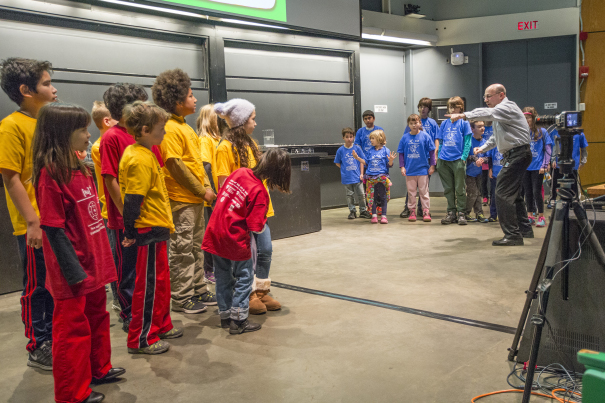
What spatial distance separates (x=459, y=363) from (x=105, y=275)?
1.73 m

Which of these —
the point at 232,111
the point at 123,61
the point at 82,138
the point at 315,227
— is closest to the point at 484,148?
the point at 315,227

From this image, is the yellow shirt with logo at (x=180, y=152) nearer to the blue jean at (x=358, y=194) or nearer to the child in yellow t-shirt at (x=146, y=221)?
the child in yellow t-shirt at (x=146, y=221)

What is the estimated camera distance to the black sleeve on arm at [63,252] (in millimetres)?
1906

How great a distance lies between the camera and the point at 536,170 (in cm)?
636

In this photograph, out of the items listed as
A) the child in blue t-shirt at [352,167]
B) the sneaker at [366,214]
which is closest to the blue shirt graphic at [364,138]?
the child in blue t-shirt at [352,167]

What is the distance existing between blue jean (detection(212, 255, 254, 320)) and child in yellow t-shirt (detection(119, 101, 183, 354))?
1.18 feet

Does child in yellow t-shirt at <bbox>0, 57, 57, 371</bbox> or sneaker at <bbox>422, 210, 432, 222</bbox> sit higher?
child in yellow t-shirt at <bbox>0, 57, 57, 371</bbox>

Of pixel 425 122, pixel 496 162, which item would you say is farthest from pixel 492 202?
pixel 425 122

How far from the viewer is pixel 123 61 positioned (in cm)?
620

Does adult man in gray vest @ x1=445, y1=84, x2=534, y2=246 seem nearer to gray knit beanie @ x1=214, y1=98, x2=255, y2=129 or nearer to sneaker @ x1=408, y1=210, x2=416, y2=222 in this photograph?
sneaker @ x1=408, y1=210, x2=416, y2=222

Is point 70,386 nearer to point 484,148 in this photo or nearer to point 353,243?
point 353,243

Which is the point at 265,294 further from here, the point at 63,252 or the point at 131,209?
the point at 63,252

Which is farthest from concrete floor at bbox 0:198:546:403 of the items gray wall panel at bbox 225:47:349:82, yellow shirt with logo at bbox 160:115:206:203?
gray wall panel at bbox 225:47:349:82

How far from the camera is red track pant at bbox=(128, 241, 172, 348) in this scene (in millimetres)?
2477
